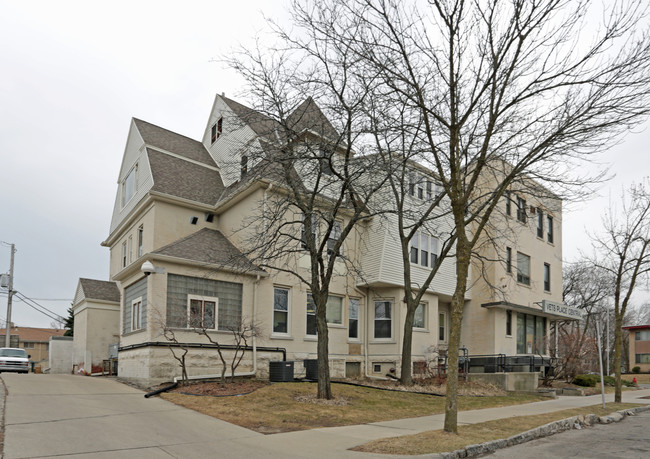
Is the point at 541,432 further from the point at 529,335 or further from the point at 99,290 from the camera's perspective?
the point at 99,290

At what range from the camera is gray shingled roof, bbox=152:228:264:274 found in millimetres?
18203

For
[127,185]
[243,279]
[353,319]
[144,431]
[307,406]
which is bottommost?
[307,406]

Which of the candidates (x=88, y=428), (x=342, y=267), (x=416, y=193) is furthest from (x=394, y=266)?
(x=88, y=428)

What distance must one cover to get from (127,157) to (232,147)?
565 centimetres

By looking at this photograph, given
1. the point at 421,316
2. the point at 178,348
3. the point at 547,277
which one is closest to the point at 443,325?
the point at 421,316

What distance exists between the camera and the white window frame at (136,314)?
18.9 metres

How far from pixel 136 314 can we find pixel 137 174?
7.05 meters

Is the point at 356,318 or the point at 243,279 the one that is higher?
the point at 243,279

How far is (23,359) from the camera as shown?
88.0 ft

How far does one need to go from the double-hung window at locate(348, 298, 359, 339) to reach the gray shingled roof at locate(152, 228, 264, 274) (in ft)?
17.7

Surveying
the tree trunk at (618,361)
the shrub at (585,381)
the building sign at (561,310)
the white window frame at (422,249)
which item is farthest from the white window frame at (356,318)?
the shrub at (585,381)

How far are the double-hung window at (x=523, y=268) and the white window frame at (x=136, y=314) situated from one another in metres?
19.9

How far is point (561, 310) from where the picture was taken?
1169 inches

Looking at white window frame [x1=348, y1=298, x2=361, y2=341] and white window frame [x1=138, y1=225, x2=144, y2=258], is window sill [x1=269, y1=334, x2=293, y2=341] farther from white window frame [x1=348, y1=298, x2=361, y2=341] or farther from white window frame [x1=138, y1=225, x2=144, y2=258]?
white window frame [x1=138, y1=225, x2=144, y2=258]
